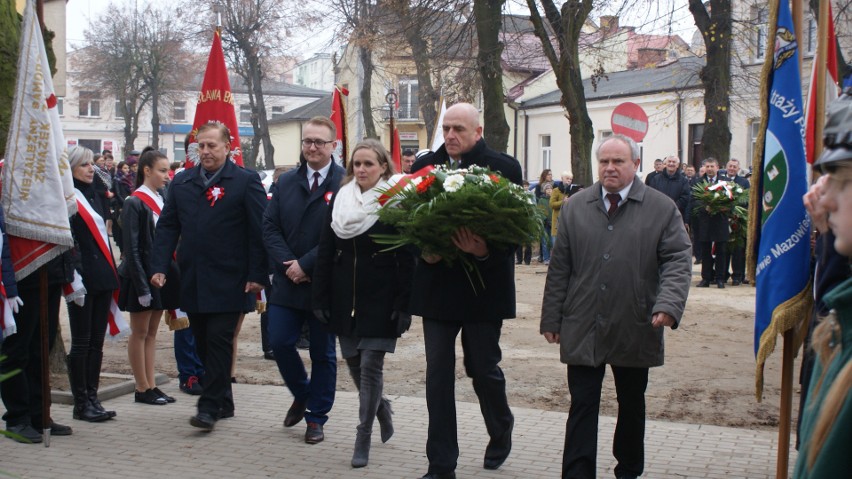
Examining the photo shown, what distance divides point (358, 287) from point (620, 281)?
68.5 inches

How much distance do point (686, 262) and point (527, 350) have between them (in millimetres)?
5912

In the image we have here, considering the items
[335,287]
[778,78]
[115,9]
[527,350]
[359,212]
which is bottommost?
[527,350]

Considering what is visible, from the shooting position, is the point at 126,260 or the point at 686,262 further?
the point at 126,260

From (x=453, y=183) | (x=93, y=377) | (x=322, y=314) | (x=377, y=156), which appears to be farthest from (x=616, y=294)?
(x=93, y=377)

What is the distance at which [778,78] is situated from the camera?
5.39 metres

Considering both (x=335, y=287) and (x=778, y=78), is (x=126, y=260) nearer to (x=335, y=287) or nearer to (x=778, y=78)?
(x=335, y=287)

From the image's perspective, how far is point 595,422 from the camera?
225 inches

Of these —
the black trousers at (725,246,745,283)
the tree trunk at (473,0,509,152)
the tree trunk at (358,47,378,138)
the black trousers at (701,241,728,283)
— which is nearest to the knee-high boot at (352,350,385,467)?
the black trousers at (701,241,728,283)

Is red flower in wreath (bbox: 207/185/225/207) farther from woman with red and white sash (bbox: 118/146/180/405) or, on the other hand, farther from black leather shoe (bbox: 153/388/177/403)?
black leather shoe (bbox: 153/388/177/403)

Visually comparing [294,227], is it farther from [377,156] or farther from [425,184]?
[425,184]

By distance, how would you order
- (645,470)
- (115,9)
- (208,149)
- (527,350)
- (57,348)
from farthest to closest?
1. (115,9)
2. (527,350)
3. (57,348)
4. (208,149)
5. (645,470)

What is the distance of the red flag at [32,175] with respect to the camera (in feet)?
21.9

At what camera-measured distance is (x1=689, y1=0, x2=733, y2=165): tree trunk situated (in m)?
22.3

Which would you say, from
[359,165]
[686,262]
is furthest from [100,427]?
[686,262]
